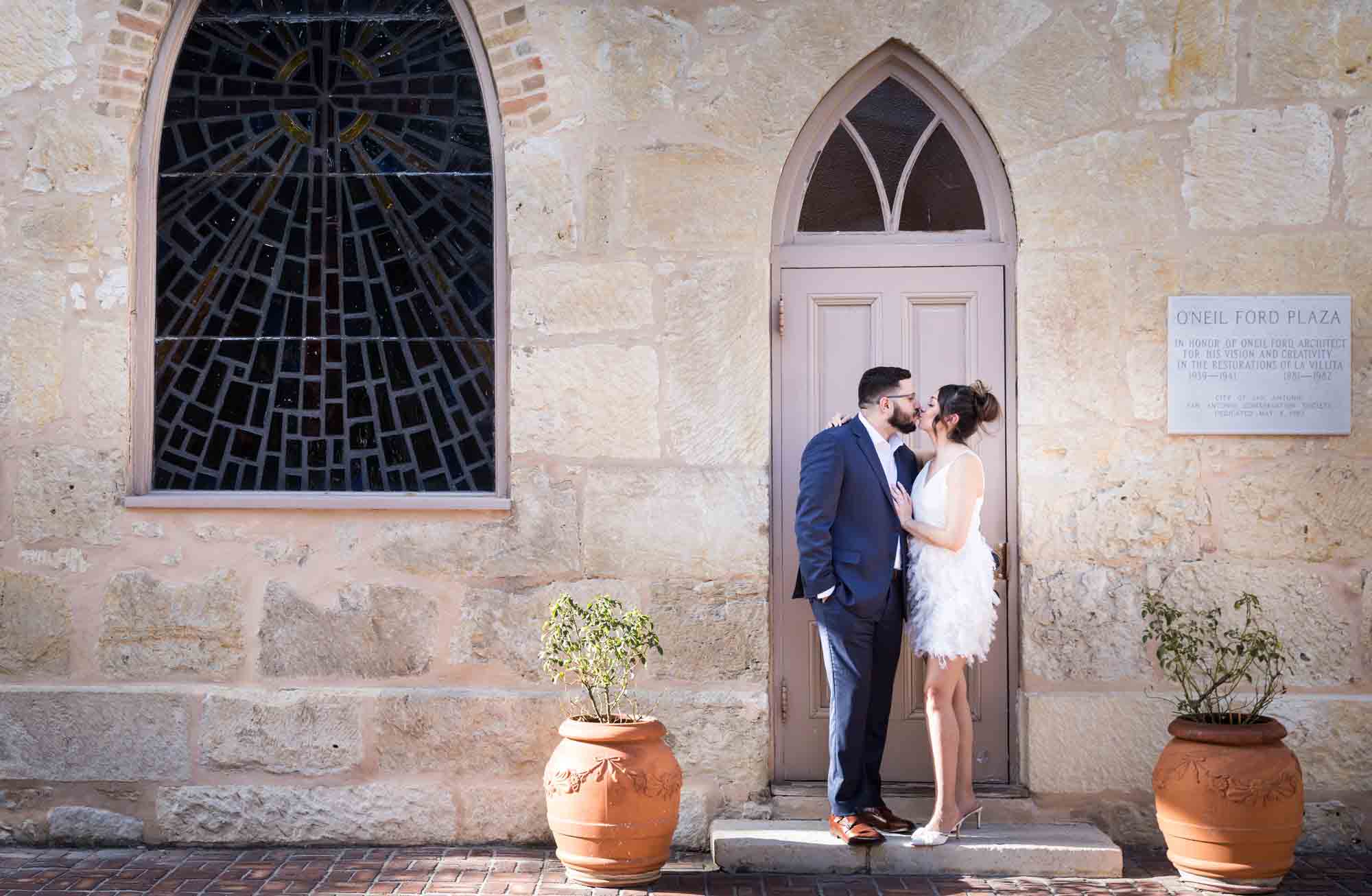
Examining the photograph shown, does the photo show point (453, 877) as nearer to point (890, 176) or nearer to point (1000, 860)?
point (1000, 860)

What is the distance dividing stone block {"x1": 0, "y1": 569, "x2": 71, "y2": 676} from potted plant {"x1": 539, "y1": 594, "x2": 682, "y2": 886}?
2.08m

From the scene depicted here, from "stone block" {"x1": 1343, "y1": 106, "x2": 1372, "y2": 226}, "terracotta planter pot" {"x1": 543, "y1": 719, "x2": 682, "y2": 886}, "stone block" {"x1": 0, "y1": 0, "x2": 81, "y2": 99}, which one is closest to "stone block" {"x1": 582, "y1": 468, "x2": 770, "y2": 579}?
"terracotta planter pot" {"x1": 543, "y1": 719, "x2": 682, "y2": 886}

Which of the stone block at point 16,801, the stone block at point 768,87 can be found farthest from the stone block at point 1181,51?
the stone block at point 16,801

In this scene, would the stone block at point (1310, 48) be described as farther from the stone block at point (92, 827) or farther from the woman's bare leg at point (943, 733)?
the stone block at point (92, 827)

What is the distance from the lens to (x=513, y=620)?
210 inches

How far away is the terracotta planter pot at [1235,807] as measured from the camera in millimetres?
4582

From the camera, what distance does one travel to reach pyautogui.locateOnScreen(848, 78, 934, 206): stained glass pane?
5.50 metres

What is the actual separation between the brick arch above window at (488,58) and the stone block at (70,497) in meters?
1.45

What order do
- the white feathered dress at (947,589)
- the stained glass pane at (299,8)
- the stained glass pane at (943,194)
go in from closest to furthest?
the white feathered dress at (947,589), the stained glass pane at (943,194), the stained glass pane at (299,8)

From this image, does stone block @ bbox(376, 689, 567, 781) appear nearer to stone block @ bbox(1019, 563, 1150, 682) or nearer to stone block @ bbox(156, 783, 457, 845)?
stone block @ bbox(156, 783, 457, 845)

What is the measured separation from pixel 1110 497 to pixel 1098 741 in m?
0.98

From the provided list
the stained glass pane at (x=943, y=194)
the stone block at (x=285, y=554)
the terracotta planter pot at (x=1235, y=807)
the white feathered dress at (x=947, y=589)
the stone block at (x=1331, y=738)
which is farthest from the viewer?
the stained glass pane at (x=943, y=194)

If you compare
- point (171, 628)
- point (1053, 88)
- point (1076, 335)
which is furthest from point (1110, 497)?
point (171, 628)

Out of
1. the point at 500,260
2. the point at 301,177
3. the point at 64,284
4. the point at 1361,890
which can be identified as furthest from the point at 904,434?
the point at 64,284
